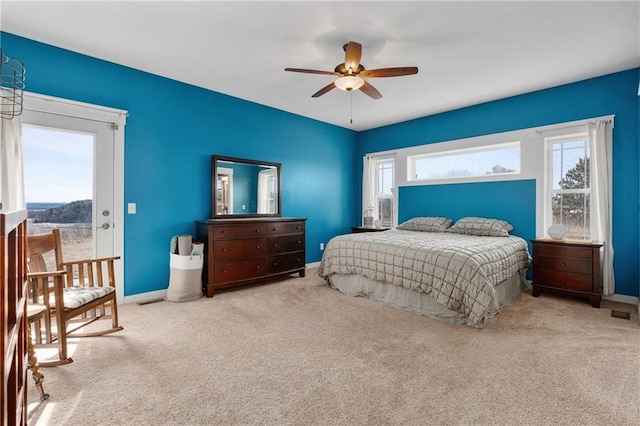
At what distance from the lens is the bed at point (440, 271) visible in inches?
109

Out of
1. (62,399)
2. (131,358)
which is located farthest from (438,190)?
(62,399)

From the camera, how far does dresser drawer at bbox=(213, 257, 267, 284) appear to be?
12.2 ft

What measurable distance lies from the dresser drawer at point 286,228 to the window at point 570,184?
3409 mm

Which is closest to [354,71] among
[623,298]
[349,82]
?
[349,82]

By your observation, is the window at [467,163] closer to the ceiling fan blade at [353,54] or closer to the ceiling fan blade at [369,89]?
the ceiling fan blade at [369,89]

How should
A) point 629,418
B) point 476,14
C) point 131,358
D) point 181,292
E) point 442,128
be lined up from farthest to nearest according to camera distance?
1. point 442,128
2. point 181,292
3. point 476,14
4. point 131,358
5. point 629,418

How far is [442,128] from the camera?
200 inches

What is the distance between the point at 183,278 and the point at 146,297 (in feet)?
1.76

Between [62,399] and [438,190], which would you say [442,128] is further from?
[62,399]

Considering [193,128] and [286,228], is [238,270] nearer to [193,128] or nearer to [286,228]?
[286,228]

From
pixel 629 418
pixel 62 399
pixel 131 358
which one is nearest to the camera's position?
pixel 629 418

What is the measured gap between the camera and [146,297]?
359 cm

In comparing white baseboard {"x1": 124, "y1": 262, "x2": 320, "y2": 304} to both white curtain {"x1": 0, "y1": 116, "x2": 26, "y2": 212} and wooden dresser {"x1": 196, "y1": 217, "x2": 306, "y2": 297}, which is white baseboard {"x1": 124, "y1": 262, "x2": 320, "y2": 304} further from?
white curtain {"x1": 0, "y1": 116, "x2": 26, "y2": 212}

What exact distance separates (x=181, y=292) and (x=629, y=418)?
146 inches
